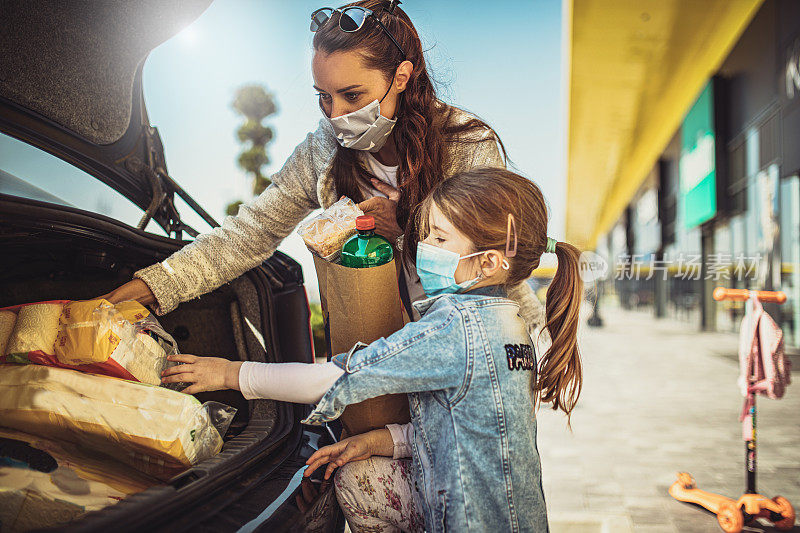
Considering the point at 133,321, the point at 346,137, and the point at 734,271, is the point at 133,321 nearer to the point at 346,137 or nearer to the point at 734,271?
the point at 346,137

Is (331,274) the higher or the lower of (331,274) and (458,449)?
the higher

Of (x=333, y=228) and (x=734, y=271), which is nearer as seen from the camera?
(x=333, y=228)

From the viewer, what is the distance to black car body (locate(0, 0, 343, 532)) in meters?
1.42

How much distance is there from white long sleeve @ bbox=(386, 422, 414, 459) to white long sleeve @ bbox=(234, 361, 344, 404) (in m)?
0.29

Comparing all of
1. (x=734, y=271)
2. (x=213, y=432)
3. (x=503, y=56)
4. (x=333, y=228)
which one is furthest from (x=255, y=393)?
(x=734, y=271)

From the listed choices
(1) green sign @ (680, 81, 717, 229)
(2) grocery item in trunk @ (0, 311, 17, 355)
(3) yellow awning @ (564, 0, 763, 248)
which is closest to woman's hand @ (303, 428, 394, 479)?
(2) grocery item in trunk @ (0, 311, 17, 355)

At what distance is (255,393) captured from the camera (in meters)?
1.52

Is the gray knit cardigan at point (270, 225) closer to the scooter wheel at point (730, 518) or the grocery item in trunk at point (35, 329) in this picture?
the grocery item in trunk at point (35, 329)

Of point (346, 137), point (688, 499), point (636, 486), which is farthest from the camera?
point (636, 486)

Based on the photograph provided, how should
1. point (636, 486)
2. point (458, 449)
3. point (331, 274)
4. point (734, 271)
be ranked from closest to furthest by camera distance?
point (458, 449), point (331, 274), point (636, 486), point (734, 271)

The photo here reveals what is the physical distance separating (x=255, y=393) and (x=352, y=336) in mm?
304

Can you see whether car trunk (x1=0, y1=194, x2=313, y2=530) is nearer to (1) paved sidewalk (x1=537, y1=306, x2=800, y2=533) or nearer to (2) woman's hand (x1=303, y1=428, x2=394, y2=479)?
(2) woman's hand (x1=303, y1=428, x2=394, y2=479)

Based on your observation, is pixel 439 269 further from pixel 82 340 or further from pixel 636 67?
pixel 636 67

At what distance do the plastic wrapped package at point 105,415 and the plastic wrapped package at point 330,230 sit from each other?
542 millimetres
